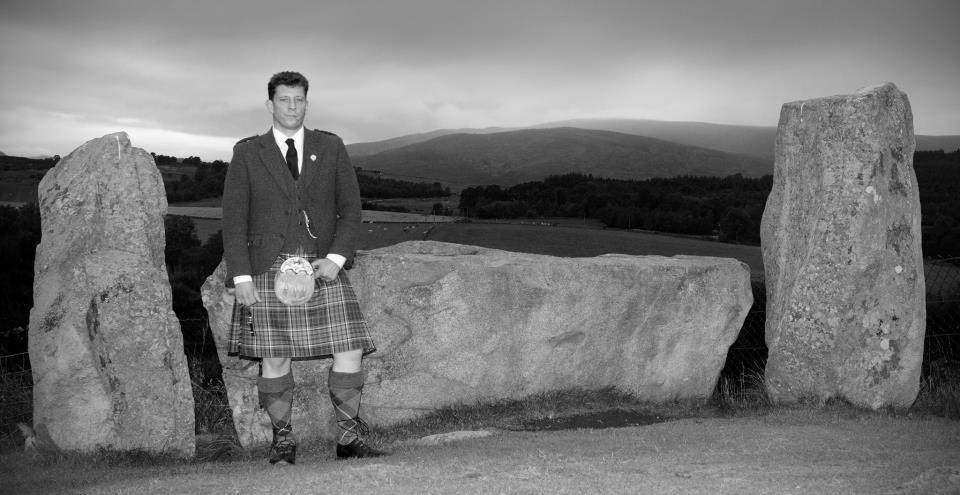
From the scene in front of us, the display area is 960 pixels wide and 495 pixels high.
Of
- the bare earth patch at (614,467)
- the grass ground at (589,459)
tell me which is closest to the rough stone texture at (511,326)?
the grass ground at (589,459)

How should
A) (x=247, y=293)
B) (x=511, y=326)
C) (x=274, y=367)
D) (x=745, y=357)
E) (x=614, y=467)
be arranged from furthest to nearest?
(x=745, y=357)
(x=511, y=326)
(x=274, y=367)
(x=247, y=293)
(x=614, y=467)

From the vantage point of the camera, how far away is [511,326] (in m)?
7.99

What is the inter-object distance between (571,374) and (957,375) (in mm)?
5187

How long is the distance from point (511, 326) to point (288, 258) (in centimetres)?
246

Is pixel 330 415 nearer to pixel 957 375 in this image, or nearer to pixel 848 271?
pixel 848 271

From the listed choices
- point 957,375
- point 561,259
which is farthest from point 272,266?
point 957,375

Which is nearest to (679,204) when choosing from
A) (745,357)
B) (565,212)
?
(565,212)

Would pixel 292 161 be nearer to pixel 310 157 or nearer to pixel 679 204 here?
pixel 310 157

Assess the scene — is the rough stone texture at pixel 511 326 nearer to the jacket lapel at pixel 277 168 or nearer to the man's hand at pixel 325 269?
the man's hand at pixel 325 269

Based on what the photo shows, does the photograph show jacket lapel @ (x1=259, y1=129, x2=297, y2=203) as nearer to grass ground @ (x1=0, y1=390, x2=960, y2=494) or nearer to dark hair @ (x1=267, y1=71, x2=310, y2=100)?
dark hair @ (x1=267, y1=71, x2=310, y2=100)

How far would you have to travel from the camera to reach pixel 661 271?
337 inches

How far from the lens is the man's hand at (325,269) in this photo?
6480mm

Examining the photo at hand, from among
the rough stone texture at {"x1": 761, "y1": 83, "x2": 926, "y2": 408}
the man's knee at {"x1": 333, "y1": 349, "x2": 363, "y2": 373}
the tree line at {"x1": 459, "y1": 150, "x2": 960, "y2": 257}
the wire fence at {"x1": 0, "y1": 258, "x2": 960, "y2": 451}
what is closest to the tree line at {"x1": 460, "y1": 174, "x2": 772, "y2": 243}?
the tree line at {"x1": 459, "y1": 150, "x2": 960, "y2": 257}

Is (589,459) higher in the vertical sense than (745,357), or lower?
higher
